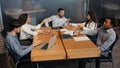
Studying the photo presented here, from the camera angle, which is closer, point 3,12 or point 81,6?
point 3,12

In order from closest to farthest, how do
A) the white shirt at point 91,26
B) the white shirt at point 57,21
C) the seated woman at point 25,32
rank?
the seated woman at point 25,32, the white shirt at point 91,26, the white shirt at point 57,21

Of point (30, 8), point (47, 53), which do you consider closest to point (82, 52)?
point (47, 53)

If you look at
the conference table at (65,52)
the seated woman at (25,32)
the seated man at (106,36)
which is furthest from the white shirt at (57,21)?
the conference table at (65,52)

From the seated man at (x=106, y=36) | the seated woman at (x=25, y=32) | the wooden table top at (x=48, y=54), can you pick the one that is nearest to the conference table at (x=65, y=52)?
the wooden table top at (x=48, y=54)

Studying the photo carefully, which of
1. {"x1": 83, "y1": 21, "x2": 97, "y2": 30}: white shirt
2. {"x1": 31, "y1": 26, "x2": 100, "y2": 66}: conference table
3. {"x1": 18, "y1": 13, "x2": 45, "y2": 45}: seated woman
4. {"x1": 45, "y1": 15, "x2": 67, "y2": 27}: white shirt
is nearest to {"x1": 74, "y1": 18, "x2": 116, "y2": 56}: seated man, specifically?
{"x1": 31, "y1": 26, "x2": 100, "y2": 66}: conference table

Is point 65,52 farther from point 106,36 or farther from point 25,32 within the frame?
point 25,32

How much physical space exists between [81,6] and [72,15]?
Answer: 13.1 inches

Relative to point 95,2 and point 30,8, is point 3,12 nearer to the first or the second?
point 30,8

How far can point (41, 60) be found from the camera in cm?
235

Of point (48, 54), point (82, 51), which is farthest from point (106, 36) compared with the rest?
point (48, 54)

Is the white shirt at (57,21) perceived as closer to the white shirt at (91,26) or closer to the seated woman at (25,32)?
the white shirt at (91,26)

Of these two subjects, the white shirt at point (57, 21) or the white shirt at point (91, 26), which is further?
the white shirt at point (57, 21)

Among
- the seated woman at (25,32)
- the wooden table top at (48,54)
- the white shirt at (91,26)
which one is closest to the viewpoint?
the wooden table top at (48,54)

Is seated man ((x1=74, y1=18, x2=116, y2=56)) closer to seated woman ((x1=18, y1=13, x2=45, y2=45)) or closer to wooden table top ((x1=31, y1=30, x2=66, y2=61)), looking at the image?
wooden table top ((x1=31, y1=30, x2=66, y2=61))
